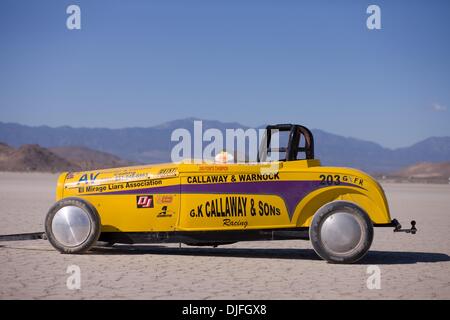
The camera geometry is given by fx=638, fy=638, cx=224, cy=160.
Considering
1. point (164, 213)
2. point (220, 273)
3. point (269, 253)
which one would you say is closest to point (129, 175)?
point (164, 213)

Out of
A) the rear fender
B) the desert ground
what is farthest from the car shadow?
the rear fender

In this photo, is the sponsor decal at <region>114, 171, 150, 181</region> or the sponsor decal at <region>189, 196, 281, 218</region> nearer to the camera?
the sponsor decal at <region>189, 196, 281, 218</region>

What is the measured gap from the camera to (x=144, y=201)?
9156mm

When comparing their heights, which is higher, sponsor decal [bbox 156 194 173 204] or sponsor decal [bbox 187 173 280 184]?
sponsor decal [bbox 187 173 280 184]

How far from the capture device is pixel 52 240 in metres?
9.27

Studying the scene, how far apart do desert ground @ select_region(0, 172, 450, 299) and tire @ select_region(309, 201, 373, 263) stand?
0.65ft

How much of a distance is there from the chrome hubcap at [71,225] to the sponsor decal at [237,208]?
1.69 metres

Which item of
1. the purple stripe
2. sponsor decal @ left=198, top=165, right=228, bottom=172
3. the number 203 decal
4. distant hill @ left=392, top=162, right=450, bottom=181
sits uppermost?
distant hill @ left=392, top=162, right=450, bottom=181

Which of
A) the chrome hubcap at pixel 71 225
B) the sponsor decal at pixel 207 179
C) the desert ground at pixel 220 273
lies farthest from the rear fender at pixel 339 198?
the chrome hubcap at pixel 71 225

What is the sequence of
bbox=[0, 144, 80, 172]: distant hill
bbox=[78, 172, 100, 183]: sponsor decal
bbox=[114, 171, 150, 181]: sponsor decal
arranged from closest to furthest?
bbox=[114, 171, 150, 181]: sponsor decal, bbox=[78, 172, 100, 183]: sponsor decal, bbox=[0, 144, 80, 172]: distant hill

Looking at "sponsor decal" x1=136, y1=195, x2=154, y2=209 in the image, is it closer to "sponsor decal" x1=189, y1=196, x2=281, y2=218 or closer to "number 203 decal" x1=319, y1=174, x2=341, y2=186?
"sponsor decal" x1=189, y1=196, x2=281, y2=218

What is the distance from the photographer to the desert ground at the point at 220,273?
23.2ft

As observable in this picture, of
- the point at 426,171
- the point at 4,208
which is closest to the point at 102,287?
the point at 4,208

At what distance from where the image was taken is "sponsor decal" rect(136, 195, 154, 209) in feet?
29.9
